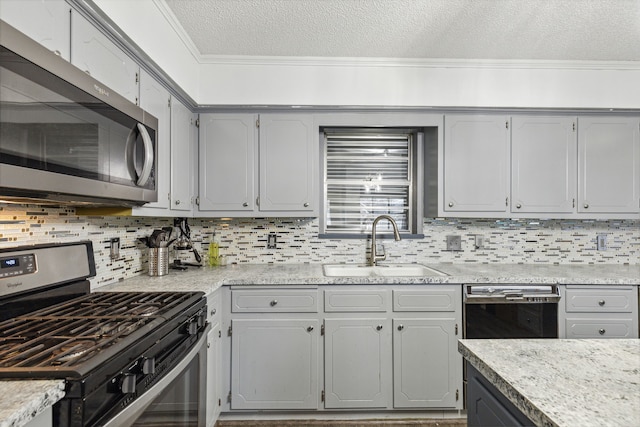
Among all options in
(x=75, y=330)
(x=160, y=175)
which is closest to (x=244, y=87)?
(x=160, y=175)

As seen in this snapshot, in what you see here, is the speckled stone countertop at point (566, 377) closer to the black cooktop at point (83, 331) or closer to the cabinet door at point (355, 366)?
the black cooktop at point (83, 331)

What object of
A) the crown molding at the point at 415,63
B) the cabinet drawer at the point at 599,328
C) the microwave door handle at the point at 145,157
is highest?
the crown molding at the point at 415,63

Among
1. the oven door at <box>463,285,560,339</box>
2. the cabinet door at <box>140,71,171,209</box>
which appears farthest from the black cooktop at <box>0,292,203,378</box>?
the oven door at <box>463,285,560,339</box>

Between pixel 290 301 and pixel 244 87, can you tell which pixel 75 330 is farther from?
pixel 244 87

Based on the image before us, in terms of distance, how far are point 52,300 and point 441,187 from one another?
2.39 metres

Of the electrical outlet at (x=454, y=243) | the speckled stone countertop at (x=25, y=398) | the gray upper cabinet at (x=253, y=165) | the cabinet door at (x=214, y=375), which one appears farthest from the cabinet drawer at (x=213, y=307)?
the electrical outlet at (x=454, y=243)

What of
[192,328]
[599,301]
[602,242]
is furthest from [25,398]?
[602,242]

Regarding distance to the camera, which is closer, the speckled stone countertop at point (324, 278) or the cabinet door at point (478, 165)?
the speckled stone countertop at point (324, 278)

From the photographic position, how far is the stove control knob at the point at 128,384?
93 centimetres

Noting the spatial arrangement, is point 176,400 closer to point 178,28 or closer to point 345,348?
point 345,348

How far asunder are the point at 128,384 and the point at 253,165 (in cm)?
172

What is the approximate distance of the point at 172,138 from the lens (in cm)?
206

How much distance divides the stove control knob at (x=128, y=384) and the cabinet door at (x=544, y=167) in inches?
100

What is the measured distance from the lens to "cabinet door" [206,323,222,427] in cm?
185
